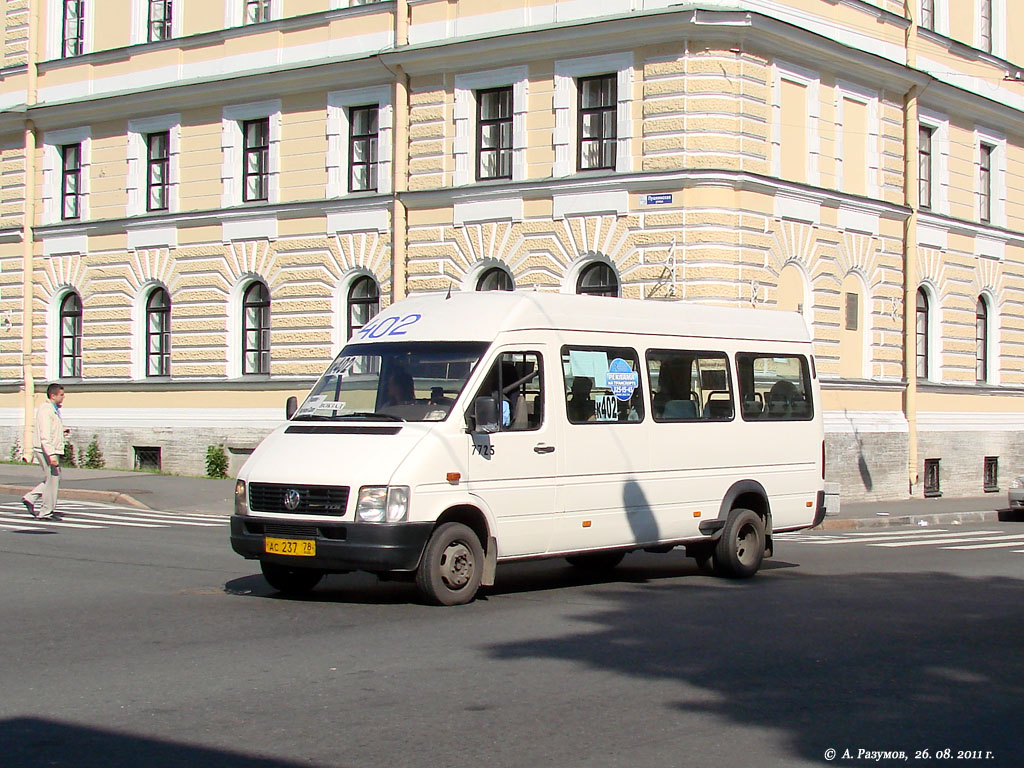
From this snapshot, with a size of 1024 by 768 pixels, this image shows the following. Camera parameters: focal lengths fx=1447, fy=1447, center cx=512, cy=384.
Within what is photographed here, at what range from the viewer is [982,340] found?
114 feet

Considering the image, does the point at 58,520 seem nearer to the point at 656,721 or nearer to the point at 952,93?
the point at 656,721

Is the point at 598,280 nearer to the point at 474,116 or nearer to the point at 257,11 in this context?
the point at 474,116

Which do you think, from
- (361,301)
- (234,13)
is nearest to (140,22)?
(234,13)

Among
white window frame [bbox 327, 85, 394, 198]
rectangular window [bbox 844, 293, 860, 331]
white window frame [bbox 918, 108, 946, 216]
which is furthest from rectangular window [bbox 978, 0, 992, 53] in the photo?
white window frame [bbox 327, 85, 394, 198]

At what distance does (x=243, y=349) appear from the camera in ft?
105

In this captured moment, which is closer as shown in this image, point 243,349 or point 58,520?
point 58,520

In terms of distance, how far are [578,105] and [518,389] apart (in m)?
15.9

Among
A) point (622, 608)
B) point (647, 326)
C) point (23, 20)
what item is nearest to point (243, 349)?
point (23, 20)

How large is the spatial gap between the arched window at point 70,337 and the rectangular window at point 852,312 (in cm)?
1790

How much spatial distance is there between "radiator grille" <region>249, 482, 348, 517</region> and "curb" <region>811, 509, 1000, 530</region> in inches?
518

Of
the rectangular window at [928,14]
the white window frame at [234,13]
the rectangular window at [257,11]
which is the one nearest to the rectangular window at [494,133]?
the rectangular window at [257,11]

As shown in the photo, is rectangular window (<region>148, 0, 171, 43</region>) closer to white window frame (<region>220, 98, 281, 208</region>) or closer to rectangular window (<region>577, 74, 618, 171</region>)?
white window frame (<region>220, 98, 281, 208</region>)

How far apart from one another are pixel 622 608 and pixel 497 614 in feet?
3.68

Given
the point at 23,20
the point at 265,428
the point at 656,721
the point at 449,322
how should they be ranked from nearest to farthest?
1. the point at 656,721
2. the point at 449,322
3. the point at 265,428
4. the point at 23,20
